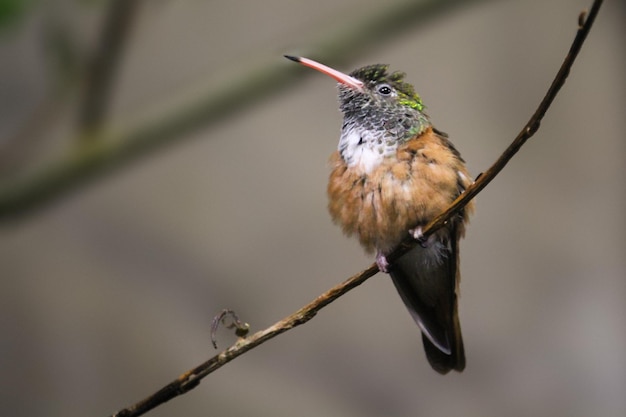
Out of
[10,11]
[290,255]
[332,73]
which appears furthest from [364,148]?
[290,255]

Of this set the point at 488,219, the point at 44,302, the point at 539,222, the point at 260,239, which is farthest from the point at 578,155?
the point at 44,302

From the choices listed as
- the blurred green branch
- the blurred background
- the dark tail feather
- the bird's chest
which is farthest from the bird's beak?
the blurred background

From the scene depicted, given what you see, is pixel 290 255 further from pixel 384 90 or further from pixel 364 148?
pixel 384 90

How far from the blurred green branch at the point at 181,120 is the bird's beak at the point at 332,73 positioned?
78 centimetres

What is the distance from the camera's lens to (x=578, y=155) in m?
3.48

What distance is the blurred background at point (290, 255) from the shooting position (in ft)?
9.52

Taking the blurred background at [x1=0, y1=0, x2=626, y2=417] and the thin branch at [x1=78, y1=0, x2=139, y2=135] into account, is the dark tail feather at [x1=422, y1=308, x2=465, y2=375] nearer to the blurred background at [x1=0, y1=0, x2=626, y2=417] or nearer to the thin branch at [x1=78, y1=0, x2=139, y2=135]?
the thin branch at [x1=78, y1=0, x2=139, y2=135]

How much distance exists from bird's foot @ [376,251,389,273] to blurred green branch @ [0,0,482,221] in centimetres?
60

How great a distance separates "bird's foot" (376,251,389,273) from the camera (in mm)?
1135

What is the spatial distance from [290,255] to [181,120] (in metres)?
1.22

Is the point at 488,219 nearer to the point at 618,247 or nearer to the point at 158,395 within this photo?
the point at 618,247

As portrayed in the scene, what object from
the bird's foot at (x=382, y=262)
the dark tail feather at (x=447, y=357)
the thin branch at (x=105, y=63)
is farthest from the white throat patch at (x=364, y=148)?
the thin branch at (x=105, y=63)

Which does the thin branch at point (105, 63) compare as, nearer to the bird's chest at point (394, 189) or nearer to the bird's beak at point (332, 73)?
the bird's chest at point (394, 189)

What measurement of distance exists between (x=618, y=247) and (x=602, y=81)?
802 mm
